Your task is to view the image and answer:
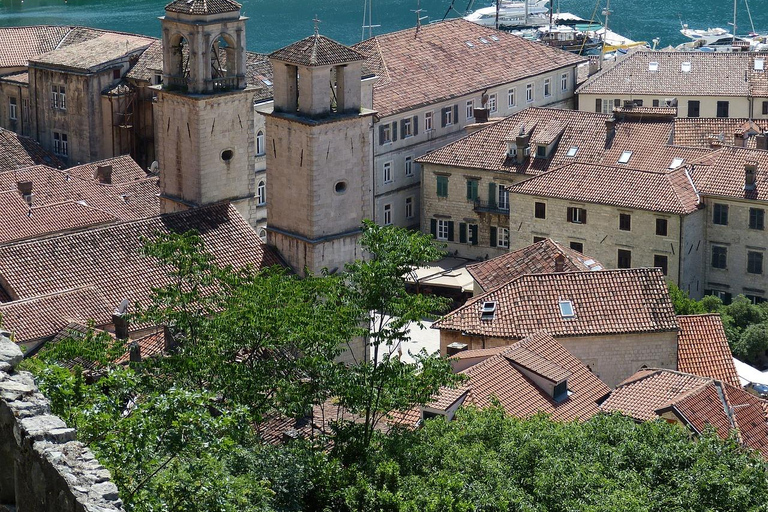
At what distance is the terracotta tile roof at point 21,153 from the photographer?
2800 inches

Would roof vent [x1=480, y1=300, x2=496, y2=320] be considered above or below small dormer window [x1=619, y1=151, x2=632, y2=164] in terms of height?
below

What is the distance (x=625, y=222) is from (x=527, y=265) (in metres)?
10.9

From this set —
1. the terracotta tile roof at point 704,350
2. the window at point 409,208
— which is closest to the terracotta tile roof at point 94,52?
the window at point 409,208

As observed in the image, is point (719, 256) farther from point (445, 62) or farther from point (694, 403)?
point (694, 403)

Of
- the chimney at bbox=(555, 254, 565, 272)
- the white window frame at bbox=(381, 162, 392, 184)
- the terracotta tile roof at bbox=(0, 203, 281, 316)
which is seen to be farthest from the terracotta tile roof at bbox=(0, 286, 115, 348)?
the white window frame at bbox=(381, 162, 392, 184)

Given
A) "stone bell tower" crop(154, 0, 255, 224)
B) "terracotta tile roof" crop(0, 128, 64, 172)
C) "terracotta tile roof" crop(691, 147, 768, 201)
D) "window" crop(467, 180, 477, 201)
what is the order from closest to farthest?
"stone bell tower" crop(154, 0, 255, 224)
"terracotta tile roof" crop(691, 147, 768, 201)
"window" crop(467, 180, 477, 201)
"terracotta tile roof" crop(0, 128, 64, 172)

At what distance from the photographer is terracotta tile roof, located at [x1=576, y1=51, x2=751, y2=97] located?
8600 cm

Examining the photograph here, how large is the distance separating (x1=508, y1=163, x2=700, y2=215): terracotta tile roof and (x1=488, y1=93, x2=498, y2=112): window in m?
14.0

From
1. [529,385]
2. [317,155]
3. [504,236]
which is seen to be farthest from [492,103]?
[529,385]

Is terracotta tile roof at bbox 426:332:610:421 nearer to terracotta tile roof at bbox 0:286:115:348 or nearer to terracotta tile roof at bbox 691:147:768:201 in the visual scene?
terracotta tile roof at bbox 0:286:115:348

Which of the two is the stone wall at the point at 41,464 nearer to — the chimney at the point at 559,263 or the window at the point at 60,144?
the chimney at the point at 559,263

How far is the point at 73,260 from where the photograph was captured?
149 feet

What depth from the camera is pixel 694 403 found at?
138 feet

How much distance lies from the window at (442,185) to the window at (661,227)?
457 inches
